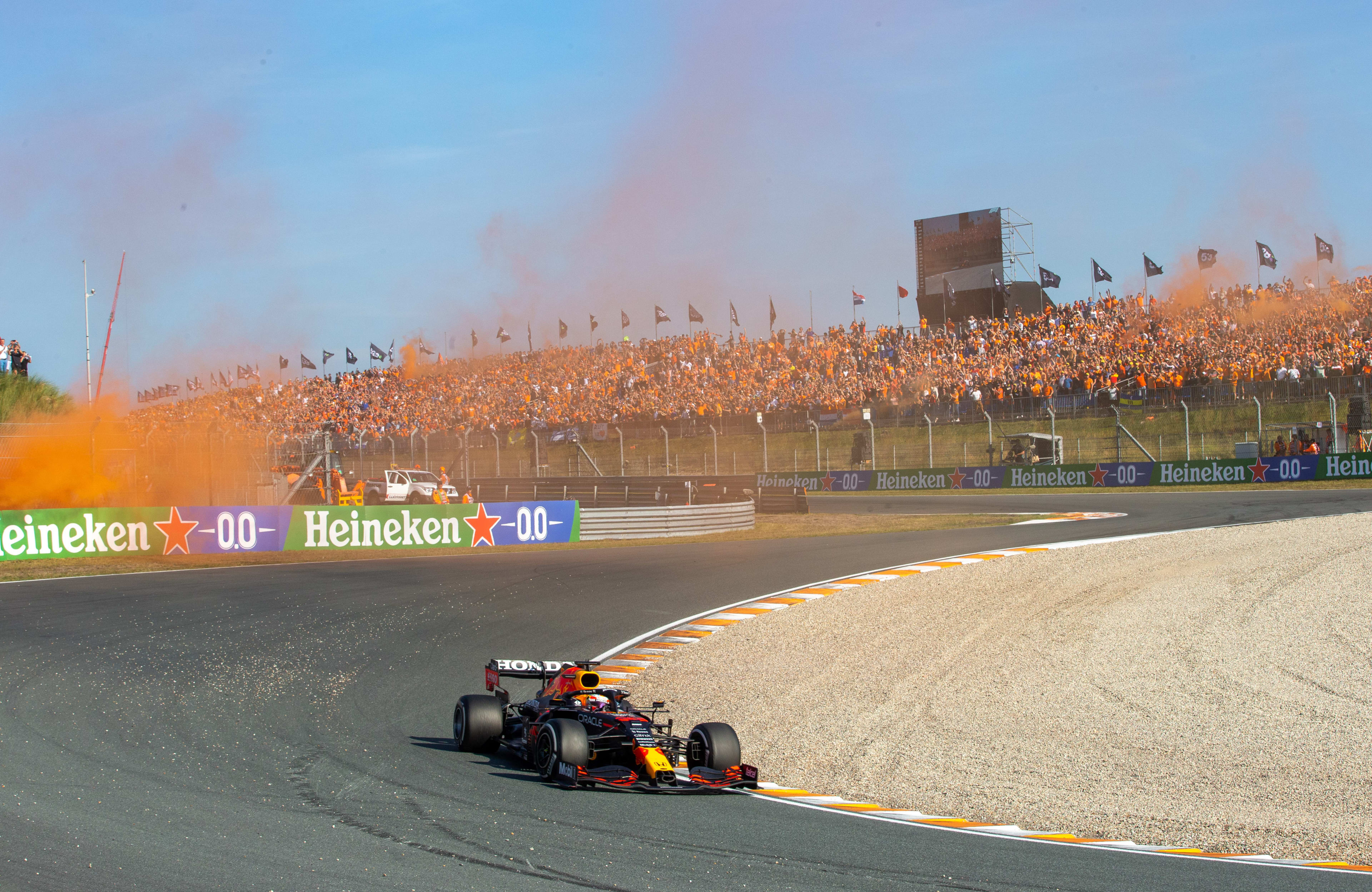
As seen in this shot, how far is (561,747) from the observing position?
7000mm

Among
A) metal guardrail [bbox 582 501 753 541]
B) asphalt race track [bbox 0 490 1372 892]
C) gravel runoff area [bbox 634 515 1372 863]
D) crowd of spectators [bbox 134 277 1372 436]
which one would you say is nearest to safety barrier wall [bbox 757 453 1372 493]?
crowd of spectators [bbox 134 277 1372 436]

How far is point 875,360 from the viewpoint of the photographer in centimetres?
4628

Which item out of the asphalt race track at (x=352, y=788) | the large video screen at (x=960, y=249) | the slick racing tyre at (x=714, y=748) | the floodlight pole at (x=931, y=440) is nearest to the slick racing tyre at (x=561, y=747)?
the asphalt race track at (x=352, y=788)

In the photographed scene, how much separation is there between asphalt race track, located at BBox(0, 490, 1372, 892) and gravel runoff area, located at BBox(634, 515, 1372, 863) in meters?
0.71

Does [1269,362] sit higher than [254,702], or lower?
higher

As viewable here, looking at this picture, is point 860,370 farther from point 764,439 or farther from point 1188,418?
point 1188,418

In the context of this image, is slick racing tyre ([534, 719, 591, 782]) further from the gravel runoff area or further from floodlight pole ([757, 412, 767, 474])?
floodlight pole ([757, 412, 767, 474])

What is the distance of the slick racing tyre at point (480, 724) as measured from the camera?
790 centimetres

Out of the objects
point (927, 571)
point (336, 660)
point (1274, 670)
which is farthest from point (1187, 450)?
point (336, 660)

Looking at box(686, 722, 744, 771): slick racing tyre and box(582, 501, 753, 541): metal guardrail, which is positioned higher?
box(582, 501, 753, 541): metal guardrail

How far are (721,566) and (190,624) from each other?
9.28 meters

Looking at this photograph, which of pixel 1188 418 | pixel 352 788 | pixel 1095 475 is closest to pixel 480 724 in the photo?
pixel 352 788

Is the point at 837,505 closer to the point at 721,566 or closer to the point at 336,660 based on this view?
the point at 721,566

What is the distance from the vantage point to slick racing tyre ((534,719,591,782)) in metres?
6.98
